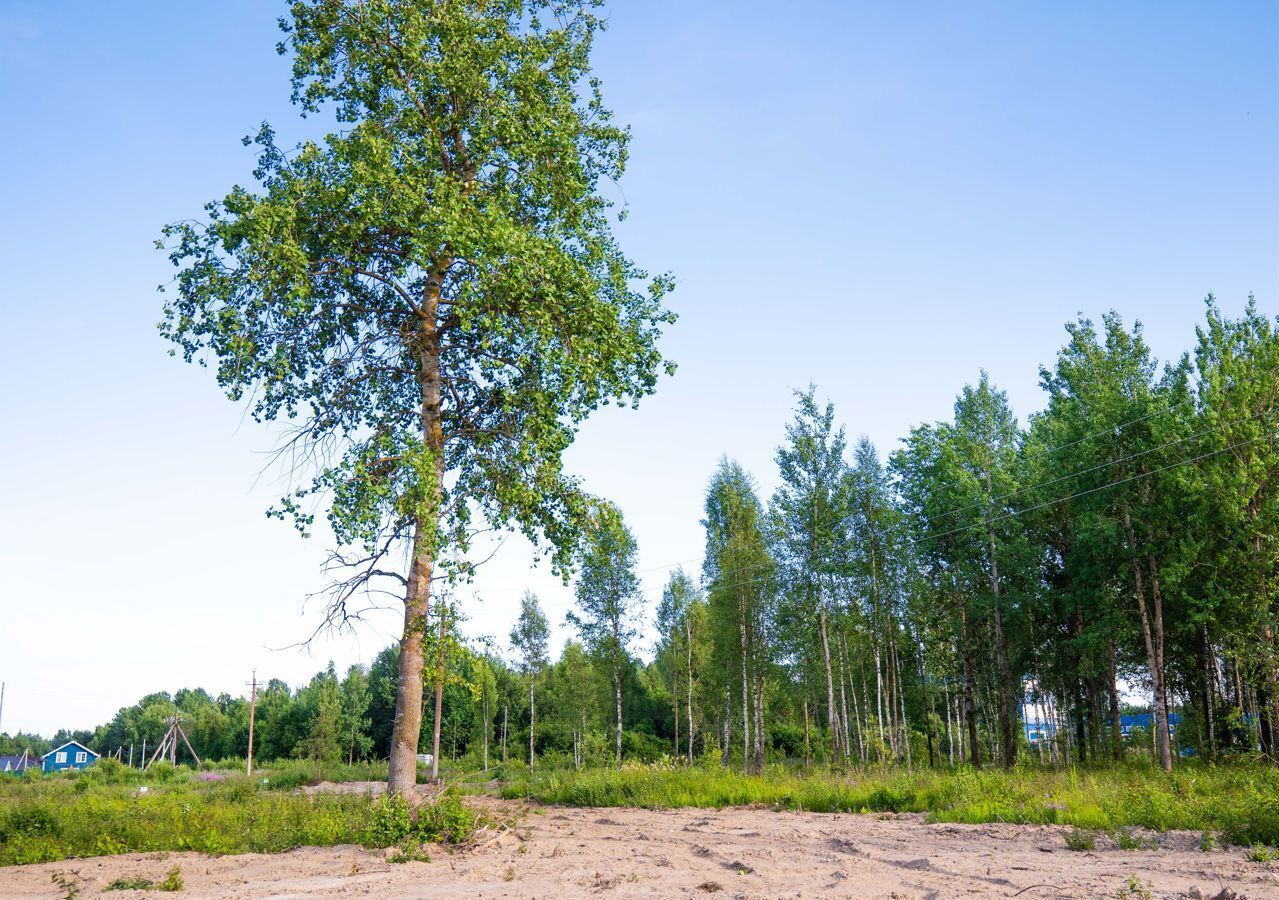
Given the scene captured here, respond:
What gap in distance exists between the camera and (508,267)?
1255cm

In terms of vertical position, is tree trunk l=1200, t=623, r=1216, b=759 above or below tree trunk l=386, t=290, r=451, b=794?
below

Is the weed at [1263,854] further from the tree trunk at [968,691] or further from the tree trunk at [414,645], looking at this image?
the tree trunk at [968,691]

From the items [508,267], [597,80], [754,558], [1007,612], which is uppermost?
[597,80]

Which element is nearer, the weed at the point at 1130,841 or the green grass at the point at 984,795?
the weed at the point at 1130,841

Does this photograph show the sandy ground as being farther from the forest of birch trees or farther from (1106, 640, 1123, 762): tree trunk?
(1106, 640, 1123, 762): tree trunk

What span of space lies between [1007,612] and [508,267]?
2725 cm

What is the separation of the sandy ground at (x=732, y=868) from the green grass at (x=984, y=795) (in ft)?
2.61

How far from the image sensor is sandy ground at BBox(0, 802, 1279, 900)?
7883 mm

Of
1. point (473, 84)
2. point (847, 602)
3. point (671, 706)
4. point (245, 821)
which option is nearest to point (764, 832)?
point (245, 821)

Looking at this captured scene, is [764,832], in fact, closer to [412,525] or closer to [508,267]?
[412,525]

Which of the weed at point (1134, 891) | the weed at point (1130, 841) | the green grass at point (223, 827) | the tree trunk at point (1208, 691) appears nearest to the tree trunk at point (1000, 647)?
the tree trunk at point (1208, 691)

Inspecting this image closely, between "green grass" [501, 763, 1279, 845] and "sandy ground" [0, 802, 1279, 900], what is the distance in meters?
0.79

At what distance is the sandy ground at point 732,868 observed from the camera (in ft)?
25.9

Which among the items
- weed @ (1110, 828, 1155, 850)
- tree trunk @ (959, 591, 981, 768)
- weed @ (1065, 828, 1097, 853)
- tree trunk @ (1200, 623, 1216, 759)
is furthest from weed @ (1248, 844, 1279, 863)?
tree trunk @ (1200, 623, 1216, 759)
